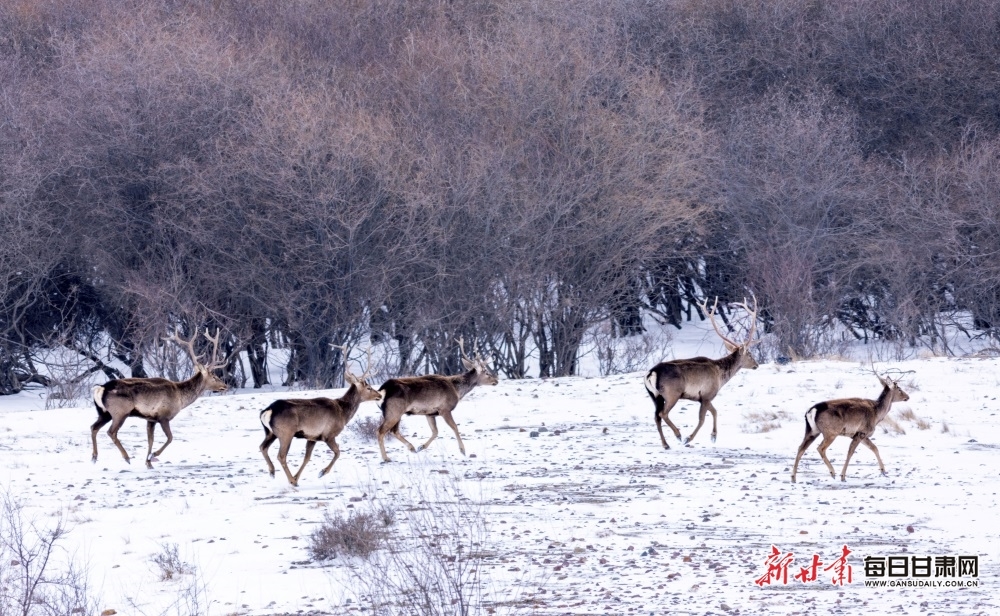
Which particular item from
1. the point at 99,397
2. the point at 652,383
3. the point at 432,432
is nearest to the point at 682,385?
the point at 652,383

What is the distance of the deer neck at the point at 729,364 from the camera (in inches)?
599

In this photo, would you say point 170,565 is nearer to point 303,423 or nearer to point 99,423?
point 303,423

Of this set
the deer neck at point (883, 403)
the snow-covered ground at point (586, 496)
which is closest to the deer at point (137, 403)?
the snow-covered ground at point (586, 496)

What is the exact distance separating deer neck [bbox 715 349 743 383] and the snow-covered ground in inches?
27.8

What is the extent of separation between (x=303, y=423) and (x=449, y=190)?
16662 mm

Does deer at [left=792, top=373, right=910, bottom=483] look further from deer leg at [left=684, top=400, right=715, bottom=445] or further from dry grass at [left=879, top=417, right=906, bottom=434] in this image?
dry grass at [left=879, top=417, right=906, bottom=434]

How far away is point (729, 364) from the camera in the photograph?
15.3 m

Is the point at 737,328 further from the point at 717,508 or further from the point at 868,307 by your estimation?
the point at 717,508

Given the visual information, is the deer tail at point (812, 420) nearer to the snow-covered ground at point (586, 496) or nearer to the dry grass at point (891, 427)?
the snow-covered ground at point (586, 496)

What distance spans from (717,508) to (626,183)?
19.0 m

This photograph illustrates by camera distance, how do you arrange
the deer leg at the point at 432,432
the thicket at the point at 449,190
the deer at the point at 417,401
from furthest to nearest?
the thicket at the point at 449,190 → the deer leg at the point at 432,432 → the deer at the point at 417,401

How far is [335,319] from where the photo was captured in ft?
91.8

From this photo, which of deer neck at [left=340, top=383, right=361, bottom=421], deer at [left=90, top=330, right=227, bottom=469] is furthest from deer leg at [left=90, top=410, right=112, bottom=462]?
deer neck at [left=340, top=383, right=361, bottom=421]

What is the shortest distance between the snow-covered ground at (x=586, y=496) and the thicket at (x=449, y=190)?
32.9 feet
